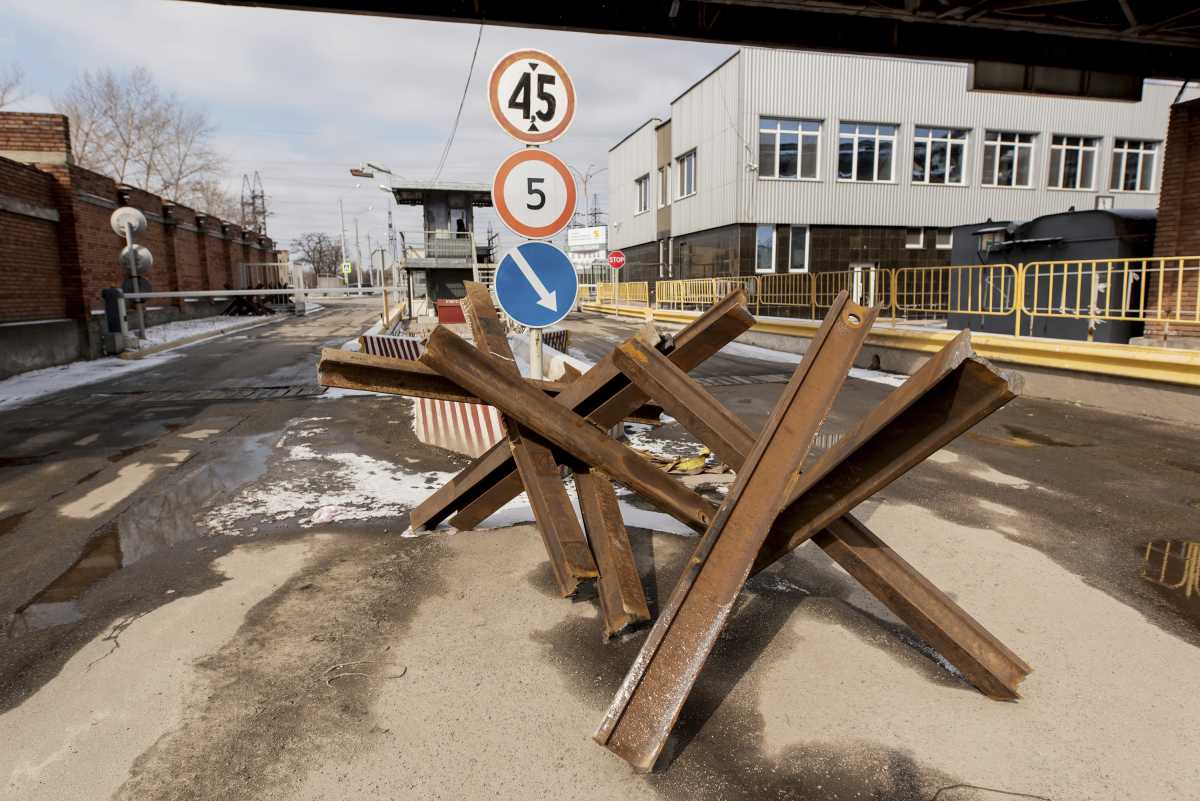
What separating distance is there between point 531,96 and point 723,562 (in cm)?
405

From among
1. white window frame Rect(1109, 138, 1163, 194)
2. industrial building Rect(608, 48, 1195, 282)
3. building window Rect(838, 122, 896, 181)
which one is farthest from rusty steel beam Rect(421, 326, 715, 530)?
white window frame Rect(1109, 138, 1163, 194)

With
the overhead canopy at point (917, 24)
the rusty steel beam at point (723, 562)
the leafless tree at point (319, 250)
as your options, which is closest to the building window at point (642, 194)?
the overhead canopy at point (917, 24)

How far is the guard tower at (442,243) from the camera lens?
1180 inches

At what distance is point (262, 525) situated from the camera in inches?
175

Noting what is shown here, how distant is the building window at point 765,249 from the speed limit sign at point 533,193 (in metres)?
23.8

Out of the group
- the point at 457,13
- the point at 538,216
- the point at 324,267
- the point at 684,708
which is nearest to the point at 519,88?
the point at 538,216

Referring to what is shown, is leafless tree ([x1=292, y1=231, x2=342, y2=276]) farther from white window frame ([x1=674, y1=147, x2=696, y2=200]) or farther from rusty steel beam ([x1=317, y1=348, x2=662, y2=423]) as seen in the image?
rusty steel beam ([x1=317, y1=348, x2=662, y2=423])

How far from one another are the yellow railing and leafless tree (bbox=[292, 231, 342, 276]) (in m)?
72.2

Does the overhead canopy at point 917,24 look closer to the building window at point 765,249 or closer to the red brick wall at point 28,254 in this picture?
the red brick wall at point 28,254

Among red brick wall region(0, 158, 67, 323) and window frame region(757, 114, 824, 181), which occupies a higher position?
window frame region(757, 114, 824, 181)

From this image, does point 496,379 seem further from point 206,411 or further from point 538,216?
point 206,411

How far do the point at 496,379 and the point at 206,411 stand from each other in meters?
7.86

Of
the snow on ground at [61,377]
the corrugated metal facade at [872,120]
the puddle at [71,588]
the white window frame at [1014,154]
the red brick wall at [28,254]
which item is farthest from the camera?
the white window frame at [1014,154]

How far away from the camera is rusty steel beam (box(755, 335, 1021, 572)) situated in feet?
6.09
